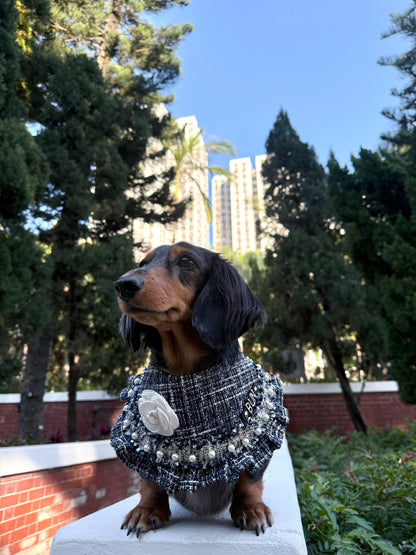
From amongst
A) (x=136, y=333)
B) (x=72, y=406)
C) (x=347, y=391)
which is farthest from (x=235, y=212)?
(x=136, y=333)

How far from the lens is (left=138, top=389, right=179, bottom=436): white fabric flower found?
1187 mm

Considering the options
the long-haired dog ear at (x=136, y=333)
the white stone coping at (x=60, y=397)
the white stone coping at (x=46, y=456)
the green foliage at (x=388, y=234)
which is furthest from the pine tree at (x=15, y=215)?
the green foliage at (x=388, y=234)

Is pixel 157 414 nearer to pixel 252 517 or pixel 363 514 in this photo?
pixel 252 517

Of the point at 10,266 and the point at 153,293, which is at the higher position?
the point at 10,266

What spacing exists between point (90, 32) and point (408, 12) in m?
6.49

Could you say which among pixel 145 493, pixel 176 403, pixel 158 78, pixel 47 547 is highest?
pixel 158 78

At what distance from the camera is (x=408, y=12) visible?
610 centimetres

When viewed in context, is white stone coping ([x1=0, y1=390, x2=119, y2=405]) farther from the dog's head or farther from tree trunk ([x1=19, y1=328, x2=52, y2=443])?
the dog's head

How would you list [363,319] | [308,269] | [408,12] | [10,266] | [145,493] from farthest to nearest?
[308,269] < [363,319] < [408,12] < [10,266] < [145,493]

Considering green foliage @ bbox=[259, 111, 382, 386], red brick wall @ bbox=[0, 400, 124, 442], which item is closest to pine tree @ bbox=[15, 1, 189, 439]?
red brick wall @ bbox=[0, 400, 124, 442]

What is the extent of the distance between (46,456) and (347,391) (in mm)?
6951

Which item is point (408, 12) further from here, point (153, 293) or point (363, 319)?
point (153, 293)

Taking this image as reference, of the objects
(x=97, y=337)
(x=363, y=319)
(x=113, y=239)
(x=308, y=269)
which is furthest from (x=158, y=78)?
(x=363, y=319)

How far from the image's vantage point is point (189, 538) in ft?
3.58
